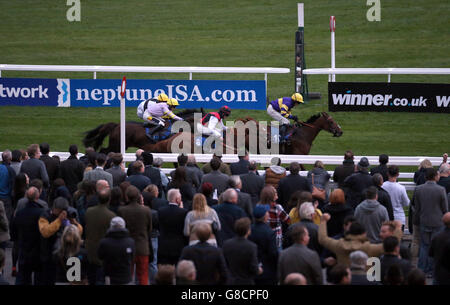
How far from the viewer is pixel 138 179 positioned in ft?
35.7

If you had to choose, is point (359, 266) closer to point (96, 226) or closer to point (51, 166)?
point (96, 226)

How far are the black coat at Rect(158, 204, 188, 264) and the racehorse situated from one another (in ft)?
21.8

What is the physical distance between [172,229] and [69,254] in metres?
1.18

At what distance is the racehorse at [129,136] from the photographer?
16.2 meters

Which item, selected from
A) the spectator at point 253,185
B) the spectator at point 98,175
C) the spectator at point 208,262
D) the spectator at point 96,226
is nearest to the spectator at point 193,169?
the spectator at point 253,185

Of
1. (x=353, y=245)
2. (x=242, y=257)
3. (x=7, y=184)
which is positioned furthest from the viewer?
(x=7, y=184)

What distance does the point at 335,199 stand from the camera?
9.59 metres

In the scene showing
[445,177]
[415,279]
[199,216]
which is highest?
[445,177]

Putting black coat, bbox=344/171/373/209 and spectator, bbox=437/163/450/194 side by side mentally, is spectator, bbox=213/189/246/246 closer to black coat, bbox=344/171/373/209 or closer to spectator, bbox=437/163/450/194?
black coat, bbox=344/171/373/209

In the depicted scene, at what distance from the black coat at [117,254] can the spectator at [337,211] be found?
93.3 inches

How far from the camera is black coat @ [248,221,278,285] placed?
28.3ft

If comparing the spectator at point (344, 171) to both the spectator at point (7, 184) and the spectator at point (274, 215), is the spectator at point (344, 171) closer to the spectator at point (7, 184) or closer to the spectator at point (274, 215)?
the spectator at point (274, 215)

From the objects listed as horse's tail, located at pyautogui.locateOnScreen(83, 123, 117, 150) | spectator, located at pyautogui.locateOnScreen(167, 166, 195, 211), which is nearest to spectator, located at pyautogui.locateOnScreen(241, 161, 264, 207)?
spectator, located at pyautogui.locateOnScreen(167, 166, 195, 211)

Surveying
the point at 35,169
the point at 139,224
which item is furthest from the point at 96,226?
the point at 35,169
